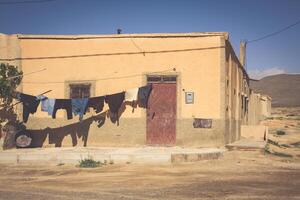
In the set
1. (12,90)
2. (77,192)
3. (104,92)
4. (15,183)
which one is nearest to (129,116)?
(104,92)

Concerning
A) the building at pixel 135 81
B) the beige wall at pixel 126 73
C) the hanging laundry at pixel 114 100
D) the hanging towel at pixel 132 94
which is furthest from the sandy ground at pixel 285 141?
the hanging laundry at pixel 114 100

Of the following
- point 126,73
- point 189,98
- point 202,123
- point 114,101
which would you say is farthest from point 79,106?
point 202,123

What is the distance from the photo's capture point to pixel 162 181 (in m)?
9.86

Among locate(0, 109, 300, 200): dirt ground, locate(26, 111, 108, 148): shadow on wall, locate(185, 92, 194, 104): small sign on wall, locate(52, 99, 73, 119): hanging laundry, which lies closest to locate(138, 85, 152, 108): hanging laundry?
locate(185, 92, 194, 104): small sign on wall

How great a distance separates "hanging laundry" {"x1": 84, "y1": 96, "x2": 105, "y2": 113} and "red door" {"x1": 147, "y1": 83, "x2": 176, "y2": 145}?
177 centimetres

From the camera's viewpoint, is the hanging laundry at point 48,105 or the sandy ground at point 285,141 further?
the sandy ground at point 285,141

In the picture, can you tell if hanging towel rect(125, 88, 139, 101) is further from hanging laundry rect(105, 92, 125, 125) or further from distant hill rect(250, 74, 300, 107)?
distant hill rect(250, 74, 300, 107)

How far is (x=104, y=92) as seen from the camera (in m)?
16.4

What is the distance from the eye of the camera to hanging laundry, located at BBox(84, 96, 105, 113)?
1587 cm

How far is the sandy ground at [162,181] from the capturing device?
8314mm

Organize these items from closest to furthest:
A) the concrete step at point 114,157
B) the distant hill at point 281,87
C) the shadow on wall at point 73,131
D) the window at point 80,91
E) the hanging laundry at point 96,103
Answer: the concrete step at point 114,157 → the hanging laundry at point 96,103 → the shadow on wall at point 73,131 → the window at point 80,91 → the distant hill at point 281,87

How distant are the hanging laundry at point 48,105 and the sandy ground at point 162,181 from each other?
3351 millimetres

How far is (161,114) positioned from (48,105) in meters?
4.23

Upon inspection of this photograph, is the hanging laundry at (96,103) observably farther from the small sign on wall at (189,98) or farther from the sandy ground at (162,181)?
the sandy ground at (162,181)
